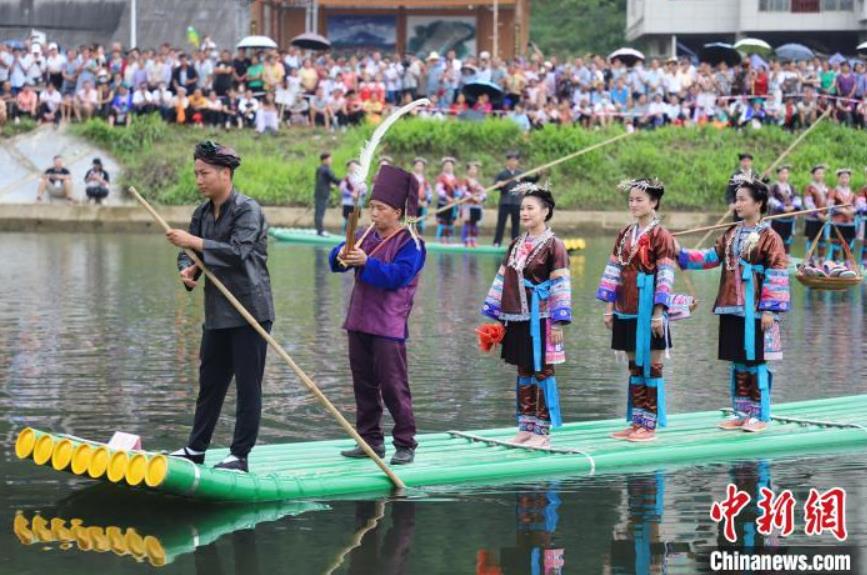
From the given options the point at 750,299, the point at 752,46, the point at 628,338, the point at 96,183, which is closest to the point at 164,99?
the point at 96,183

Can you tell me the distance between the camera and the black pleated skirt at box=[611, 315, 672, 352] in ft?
A: 33.3

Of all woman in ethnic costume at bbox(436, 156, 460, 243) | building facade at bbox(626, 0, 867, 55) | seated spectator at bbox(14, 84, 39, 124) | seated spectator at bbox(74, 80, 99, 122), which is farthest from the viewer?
building facade at bbox(626, 0, 867, 55)

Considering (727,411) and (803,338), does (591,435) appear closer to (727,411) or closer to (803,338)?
(727,411)

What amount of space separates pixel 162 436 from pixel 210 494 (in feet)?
7.01

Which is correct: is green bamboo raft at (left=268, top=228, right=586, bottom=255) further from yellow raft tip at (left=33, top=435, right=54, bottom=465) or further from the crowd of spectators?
yellow raft tip at (left=33, top=435, right=54, bottom=465)

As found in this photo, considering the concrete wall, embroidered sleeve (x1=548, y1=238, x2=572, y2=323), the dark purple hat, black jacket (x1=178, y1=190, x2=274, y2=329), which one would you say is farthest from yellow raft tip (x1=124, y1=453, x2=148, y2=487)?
the concrete wall

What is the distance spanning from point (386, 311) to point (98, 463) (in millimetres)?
1824

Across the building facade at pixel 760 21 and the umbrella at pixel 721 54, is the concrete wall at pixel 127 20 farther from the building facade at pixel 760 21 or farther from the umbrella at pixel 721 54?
the building facade at pixel 760 21

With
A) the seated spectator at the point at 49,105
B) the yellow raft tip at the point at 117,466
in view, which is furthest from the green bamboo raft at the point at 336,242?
the yellow raft tip at the point at 117,466

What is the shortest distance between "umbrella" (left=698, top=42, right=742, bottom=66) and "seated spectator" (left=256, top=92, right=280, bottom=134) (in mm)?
9919

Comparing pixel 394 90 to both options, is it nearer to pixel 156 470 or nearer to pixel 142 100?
pixel 142 100

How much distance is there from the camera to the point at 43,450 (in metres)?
8.42

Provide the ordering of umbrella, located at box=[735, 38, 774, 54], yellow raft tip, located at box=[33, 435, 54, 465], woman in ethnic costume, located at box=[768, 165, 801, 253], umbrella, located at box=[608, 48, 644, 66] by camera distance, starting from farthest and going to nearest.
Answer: umbrella, located at box=[735, 38, 774, 54]
umbrella, located at box=[608, 48, 644, 66]
woman in ethnic costume, located at box=[768, 165, 801, 253]
yellow raft tip, located at box=[33, 435, 54, 465]

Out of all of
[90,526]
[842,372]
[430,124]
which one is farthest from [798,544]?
[430,124]
